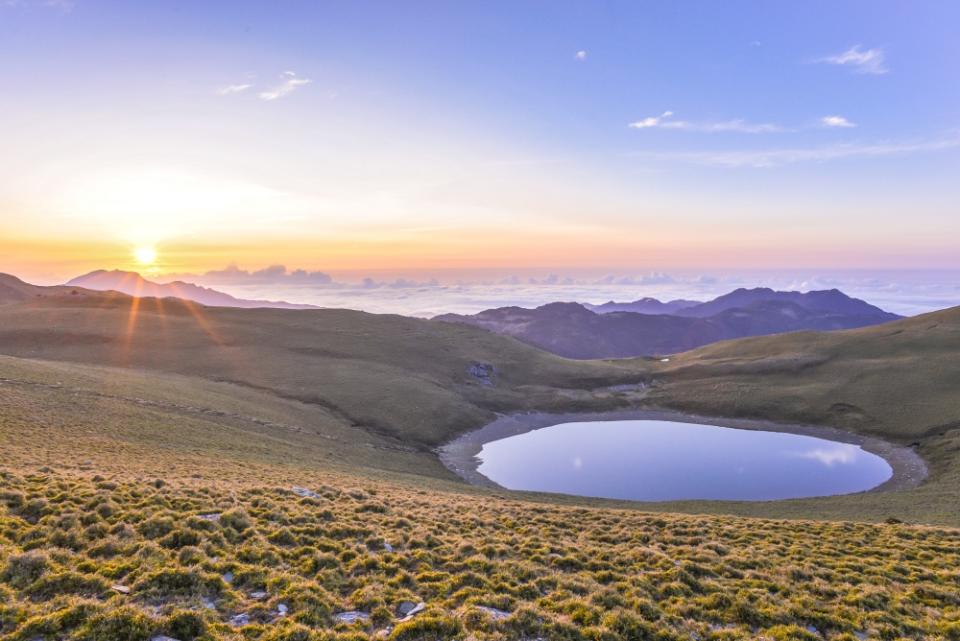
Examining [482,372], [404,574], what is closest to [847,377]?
[482,372]

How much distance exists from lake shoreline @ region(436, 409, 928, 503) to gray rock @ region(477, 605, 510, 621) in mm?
41821

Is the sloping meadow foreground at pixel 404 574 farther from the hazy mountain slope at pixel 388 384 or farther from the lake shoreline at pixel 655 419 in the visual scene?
the lake shoreline at pixel 655 419

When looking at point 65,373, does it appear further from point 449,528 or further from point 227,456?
point 449,528

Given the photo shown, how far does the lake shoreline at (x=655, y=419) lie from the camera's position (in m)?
59.3

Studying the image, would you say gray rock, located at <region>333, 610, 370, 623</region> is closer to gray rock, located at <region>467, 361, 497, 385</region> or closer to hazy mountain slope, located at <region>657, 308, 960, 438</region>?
hazy mountain slope, located at <region>657, 308, 960, 438</region>

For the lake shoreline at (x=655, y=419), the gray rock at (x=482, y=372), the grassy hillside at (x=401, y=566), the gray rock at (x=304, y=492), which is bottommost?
the lake shoreline at (x=655, y=419)

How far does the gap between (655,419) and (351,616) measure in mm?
94077

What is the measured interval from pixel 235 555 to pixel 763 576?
65.2 feet

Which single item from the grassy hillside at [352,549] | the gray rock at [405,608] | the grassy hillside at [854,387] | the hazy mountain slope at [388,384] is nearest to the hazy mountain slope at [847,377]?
the grassy hillside at [854,387]

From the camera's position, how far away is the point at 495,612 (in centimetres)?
1402

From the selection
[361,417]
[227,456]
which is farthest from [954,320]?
[227,456]

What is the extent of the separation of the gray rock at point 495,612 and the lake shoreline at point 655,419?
41821 mm

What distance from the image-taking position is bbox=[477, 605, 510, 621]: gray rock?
534 inches

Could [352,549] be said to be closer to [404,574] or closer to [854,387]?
[404,574]
